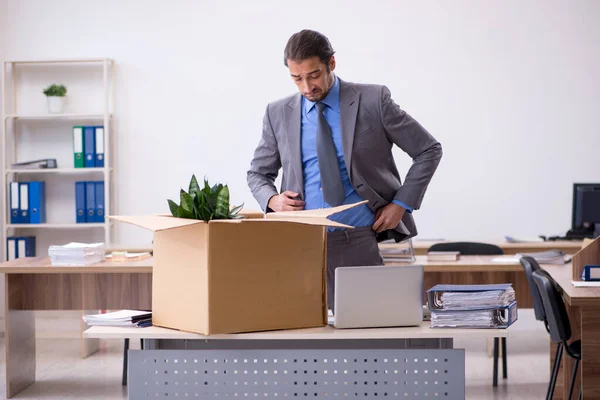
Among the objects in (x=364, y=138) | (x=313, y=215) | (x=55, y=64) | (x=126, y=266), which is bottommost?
(x=126, y=266)

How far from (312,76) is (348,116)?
19 centimetres

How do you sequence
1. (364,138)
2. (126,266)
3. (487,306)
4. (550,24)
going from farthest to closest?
(550,24), (126,266), (364,138), (487,306)

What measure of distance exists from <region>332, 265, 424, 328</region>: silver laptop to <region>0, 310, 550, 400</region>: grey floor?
2.26m

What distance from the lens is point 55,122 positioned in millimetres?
6430

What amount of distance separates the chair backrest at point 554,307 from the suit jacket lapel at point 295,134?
1274mm

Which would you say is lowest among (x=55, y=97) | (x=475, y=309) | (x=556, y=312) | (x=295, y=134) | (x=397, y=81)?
(x=556, y=312)

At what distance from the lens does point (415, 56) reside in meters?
6.27

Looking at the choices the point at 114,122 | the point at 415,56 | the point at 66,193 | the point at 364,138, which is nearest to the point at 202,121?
the point at 114,122

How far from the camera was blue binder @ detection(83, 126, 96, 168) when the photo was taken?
617cm

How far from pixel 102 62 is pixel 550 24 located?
11.4 feet

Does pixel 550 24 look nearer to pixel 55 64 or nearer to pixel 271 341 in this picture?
pixel 55 64

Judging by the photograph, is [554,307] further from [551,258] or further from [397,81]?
[397,81]

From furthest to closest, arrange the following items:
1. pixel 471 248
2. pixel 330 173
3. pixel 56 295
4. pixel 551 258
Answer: pixel 471 248
pixel 56 295
pixel 551 258
pixel 330 173

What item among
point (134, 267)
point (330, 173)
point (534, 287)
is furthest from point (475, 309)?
point (134, 267)
